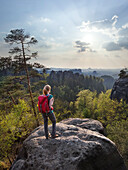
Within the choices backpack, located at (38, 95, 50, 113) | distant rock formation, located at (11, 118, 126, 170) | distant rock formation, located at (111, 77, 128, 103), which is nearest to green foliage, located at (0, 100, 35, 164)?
distant rock formation, located at (11, 118, 126, 170)

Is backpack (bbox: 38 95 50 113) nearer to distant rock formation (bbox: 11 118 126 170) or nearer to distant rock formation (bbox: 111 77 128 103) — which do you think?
distant rock formation (bbox: 11 118 126 170)

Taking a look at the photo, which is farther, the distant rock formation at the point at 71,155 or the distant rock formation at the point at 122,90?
the distant rock formation at the point at 122,90

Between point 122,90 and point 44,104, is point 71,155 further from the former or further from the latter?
point 122,90

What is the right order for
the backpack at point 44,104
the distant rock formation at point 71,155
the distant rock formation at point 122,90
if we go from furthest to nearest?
the distant rock formation at point 122,90 → the backpack at point 44,104 → the distant rock formation at point 71,155

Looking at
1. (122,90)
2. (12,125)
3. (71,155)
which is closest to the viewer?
(71,155)

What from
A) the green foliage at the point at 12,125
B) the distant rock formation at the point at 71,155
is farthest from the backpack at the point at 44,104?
the green foliage at the point at 12,125

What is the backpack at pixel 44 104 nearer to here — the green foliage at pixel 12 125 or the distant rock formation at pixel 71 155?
the distant rock formation at pixel 71 155

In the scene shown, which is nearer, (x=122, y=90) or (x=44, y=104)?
(x=44, y=104)

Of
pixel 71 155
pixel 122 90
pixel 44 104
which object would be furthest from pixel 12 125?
pixel 122 90

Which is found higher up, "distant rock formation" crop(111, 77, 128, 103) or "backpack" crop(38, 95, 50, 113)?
"backpack" crop(38, 95, 50, 113)

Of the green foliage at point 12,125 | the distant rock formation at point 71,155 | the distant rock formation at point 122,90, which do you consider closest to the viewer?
the distant rock formation at point 71,155

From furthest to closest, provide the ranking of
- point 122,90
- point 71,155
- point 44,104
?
point 122,90 < point 44,104 < point 71,155

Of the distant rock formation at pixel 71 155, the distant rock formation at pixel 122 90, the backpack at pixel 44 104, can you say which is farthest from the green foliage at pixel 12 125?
the distant rock formation at pixel 122 90

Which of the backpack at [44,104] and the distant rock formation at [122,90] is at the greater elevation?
the backpack at [44,104]
